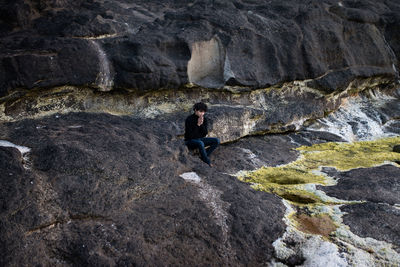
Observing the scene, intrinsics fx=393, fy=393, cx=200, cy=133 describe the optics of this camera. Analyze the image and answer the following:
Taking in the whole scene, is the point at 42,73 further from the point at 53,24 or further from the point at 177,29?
the point at 177,29

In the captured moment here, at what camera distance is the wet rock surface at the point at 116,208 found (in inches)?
131

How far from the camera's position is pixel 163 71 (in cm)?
702

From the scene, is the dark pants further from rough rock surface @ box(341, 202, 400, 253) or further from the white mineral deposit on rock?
the white mineral deposit on rock

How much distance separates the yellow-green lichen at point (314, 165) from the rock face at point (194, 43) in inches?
70.5

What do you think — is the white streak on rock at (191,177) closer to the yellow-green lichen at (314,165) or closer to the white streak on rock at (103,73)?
the yellow-green lichen at (314,165)

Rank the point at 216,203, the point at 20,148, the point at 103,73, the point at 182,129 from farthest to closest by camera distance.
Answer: the point at 182,129
the point at 103,73
the point at 20,148
the point at 216,203

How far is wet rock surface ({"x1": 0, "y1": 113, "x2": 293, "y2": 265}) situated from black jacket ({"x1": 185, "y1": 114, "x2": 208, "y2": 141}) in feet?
3.67

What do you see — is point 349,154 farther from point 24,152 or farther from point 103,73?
point 24,152

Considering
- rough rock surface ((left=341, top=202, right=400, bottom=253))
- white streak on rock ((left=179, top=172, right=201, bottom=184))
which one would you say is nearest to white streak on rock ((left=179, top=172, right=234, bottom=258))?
white streak on rock ((left=179, top=172, right=201, bottom=184))

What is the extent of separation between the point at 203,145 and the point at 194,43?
2369 mm

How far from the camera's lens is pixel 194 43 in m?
7.49

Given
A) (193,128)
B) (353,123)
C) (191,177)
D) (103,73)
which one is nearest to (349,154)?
(353,123)

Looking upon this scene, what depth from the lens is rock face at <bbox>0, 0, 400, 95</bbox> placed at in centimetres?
616

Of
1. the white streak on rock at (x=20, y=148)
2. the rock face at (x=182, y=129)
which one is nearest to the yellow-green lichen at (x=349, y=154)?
the rock face at (x=182, y=129)
